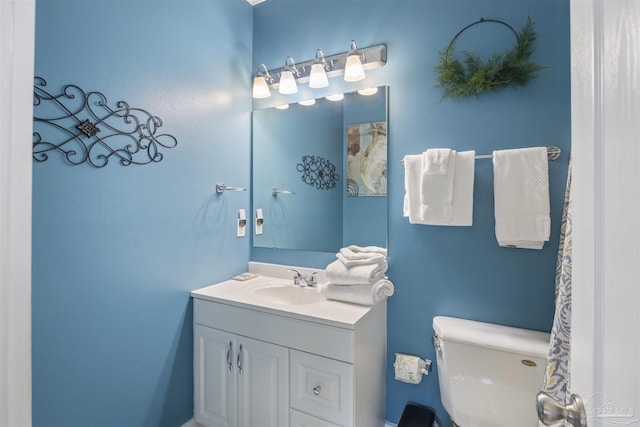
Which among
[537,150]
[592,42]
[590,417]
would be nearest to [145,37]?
[592,42]

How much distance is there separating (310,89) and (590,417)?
1.83 m

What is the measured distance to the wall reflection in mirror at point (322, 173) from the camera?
1.68 m

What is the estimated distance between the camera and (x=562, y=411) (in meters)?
0.49

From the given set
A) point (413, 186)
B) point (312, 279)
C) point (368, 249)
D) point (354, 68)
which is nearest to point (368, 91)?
point (354, 68)

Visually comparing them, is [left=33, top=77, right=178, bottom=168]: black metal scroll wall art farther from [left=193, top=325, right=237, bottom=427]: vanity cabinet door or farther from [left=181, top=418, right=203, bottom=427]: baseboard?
[left=181, top=418, right=203, bottom=427]: baseboard

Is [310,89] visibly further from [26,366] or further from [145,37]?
[26,366]

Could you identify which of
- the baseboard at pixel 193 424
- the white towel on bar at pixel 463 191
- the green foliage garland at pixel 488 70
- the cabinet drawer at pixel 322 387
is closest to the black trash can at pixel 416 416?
the baseboard at pixel 193 424

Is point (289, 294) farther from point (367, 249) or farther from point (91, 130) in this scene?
point (91, 130)

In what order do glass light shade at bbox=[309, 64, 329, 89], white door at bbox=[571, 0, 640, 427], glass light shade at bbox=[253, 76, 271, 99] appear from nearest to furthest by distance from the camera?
white door at bbox=[571, 0, 640, 427] → glass light shade at bbox=[309, 64, 329, 89] → glass light shade at bbox=[253, 76, 271, 99]

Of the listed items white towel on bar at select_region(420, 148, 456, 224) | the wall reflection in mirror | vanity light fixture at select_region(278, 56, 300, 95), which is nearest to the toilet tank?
white towel on bar at select_region(420, 148, 456, 224)

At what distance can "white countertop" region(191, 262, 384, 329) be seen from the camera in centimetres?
129

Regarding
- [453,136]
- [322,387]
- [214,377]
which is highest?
[453,136]

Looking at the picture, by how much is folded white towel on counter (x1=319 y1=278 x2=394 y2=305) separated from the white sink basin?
191mm

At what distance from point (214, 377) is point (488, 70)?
6.41 ft
